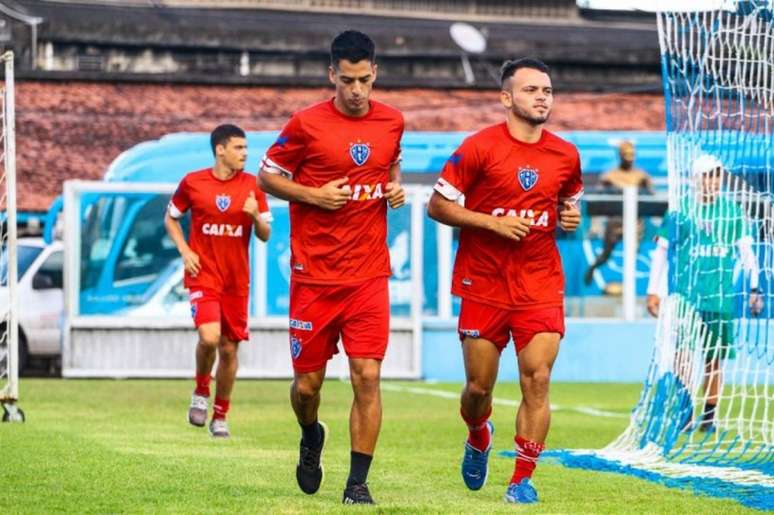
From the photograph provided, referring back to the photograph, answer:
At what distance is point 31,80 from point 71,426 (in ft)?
73.6

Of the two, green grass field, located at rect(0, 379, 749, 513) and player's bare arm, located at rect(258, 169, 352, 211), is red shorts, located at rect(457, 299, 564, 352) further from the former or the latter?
player's bare arm, located at rect(258, 169, 352, 211)

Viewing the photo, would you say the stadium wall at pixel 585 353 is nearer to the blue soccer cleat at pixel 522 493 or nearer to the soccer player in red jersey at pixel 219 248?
the soccer player in red jersey at pixel 219 248

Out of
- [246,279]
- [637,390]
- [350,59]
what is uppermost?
[350,59]

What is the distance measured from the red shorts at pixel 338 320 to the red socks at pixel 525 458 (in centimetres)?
88

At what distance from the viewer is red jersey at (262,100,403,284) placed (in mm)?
9930

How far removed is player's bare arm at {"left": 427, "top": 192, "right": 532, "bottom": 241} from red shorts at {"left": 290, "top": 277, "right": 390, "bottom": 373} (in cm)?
49

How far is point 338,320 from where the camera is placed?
9992mm

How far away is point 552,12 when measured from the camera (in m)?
47.8

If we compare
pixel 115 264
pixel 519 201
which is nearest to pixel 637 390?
pixel 115 264

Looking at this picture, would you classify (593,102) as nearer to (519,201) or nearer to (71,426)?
(71,426)

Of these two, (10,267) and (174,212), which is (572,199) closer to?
(174,212)

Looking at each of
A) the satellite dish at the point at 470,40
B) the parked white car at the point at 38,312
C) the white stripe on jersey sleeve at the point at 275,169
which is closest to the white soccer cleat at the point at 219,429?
the white stripe on jersey sleeve at the point at 275,169

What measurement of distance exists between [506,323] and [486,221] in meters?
0.63

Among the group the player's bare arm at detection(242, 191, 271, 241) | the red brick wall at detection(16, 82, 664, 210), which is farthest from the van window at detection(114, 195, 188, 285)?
the red brick wall at detection(16, 82, 664, 210)
